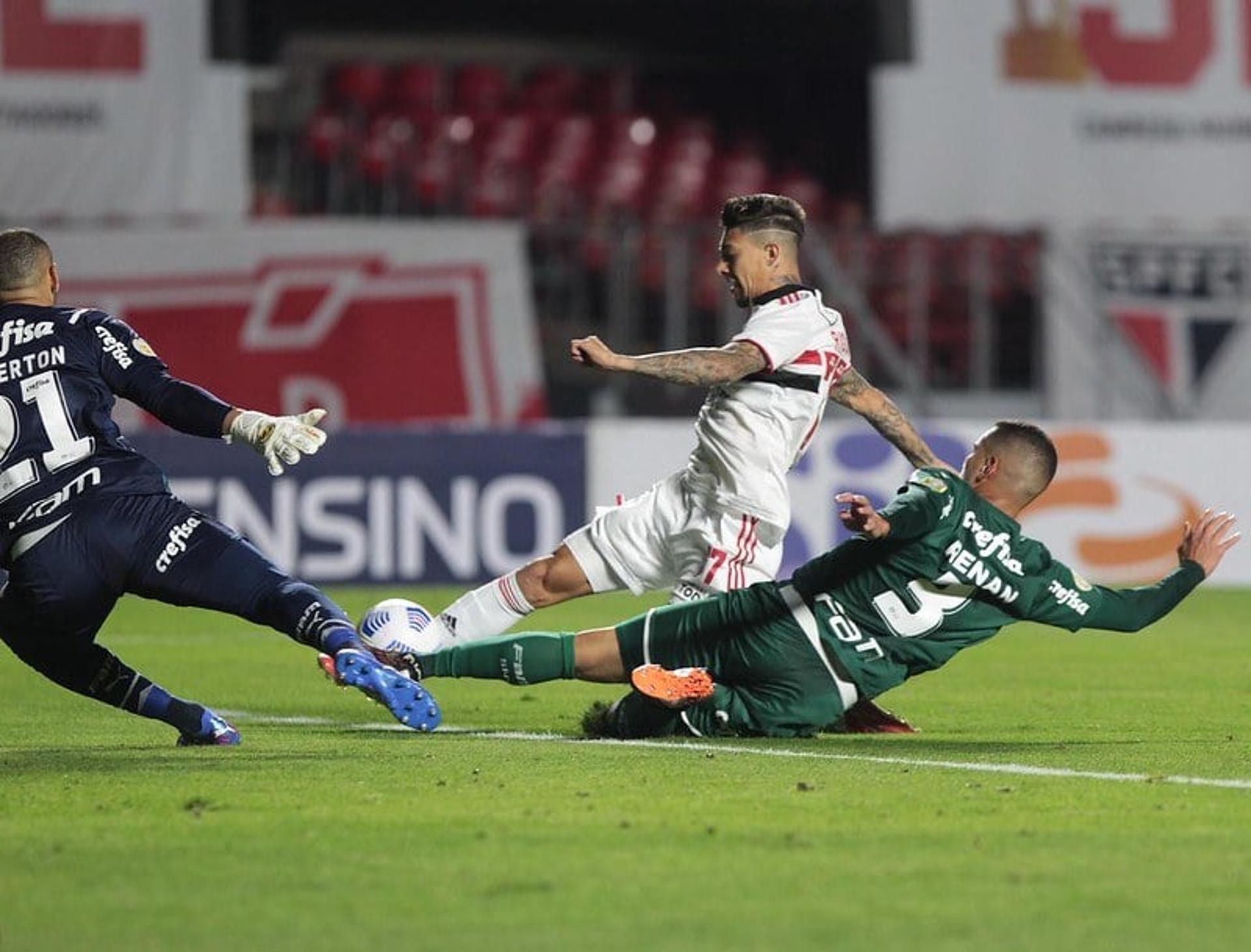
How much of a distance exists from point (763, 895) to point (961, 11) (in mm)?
16326

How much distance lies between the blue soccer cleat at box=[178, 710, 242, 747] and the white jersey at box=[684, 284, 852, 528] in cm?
184

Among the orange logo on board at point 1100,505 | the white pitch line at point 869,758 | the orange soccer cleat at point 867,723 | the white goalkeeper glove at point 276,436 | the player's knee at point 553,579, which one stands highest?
the white goalkeeper glove at point 276,436

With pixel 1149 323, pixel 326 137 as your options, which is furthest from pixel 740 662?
pixel 326 137

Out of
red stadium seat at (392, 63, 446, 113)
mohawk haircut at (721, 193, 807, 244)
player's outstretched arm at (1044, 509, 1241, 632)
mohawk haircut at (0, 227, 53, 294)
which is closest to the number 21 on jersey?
mohawk haircut at (0, 227, 53, 294)

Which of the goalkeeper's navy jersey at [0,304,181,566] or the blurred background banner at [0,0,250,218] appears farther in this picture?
the blurred background banner at [0,0,250,218]

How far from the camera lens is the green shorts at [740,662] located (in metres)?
7.59

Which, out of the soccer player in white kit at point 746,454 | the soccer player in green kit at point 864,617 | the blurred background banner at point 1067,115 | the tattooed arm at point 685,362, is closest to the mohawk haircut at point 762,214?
the soccer player in white kit at point 746,454

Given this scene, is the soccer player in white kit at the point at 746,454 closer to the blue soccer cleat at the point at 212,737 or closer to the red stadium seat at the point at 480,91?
the blue soccer cleat at the point at 212,737

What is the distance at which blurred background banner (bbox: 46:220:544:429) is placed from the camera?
60.4 feet

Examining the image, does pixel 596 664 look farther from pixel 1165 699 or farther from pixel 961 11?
pixel 961 11

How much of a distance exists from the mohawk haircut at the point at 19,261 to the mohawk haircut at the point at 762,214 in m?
2.27

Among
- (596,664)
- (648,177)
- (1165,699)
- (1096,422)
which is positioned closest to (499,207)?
(648,177)

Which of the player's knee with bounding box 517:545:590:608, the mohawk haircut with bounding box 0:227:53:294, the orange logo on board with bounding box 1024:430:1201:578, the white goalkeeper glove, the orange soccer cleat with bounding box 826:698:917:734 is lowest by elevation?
the orange logo on board with bounding box 1024:430:1201:578

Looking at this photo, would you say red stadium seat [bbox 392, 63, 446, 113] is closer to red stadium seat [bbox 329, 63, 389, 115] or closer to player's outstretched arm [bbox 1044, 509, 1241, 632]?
red stadium seat [bbox 329, 63, 389, 115]
